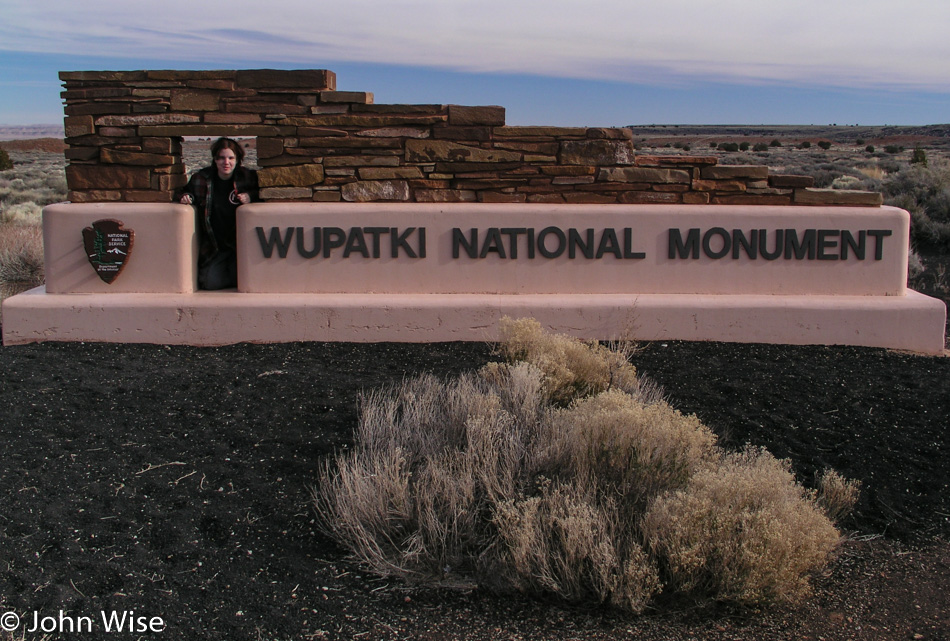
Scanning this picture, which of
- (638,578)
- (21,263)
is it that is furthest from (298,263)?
(21,263)

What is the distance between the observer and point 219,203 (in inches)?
305

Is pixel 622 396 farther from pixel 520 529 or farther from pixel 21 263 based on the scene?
pixel 21 263

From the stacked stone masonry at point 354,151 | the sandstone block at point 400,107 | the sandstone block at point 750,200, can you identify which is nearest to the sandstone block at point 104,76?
the stacked stone masonry at point 354,151

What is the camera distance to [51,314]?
7375 mm

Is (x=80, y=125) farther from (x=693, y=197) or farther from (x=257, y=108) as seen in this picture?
(x=693, y=197)

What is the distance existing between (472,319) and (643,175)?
1888 mm

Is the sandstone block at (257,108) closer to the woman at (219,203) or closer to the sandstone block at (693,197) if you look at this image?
the woman at (219,203)

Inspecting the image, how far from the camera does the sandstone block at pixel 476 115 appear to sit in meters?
7.39

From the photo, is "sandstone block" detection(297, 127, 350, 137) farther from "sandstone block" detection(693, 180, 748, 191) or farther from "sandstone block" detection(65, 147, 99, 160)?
"sandstone block" detection(693, 180, 748, 191)

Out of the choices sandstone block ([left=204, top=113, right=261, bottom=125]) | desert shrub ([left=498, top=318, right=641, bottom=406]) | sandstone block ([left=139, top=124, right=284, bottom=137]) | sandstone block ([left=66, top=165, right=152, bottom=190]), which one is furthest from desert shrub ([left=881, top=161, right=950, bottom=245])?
sandstone block ([left=66, top=165, right=152, bottom=190])

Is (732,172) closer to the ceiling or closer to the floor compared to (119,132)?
closer to the floor

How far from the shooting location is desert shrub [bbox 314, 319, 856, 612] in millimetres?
3760

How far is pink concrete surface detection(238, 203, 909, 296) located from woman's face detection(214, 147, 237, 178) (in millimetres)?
462

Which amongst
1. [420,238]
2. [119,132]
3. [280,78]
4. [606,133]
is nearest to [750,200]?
[606,133]
